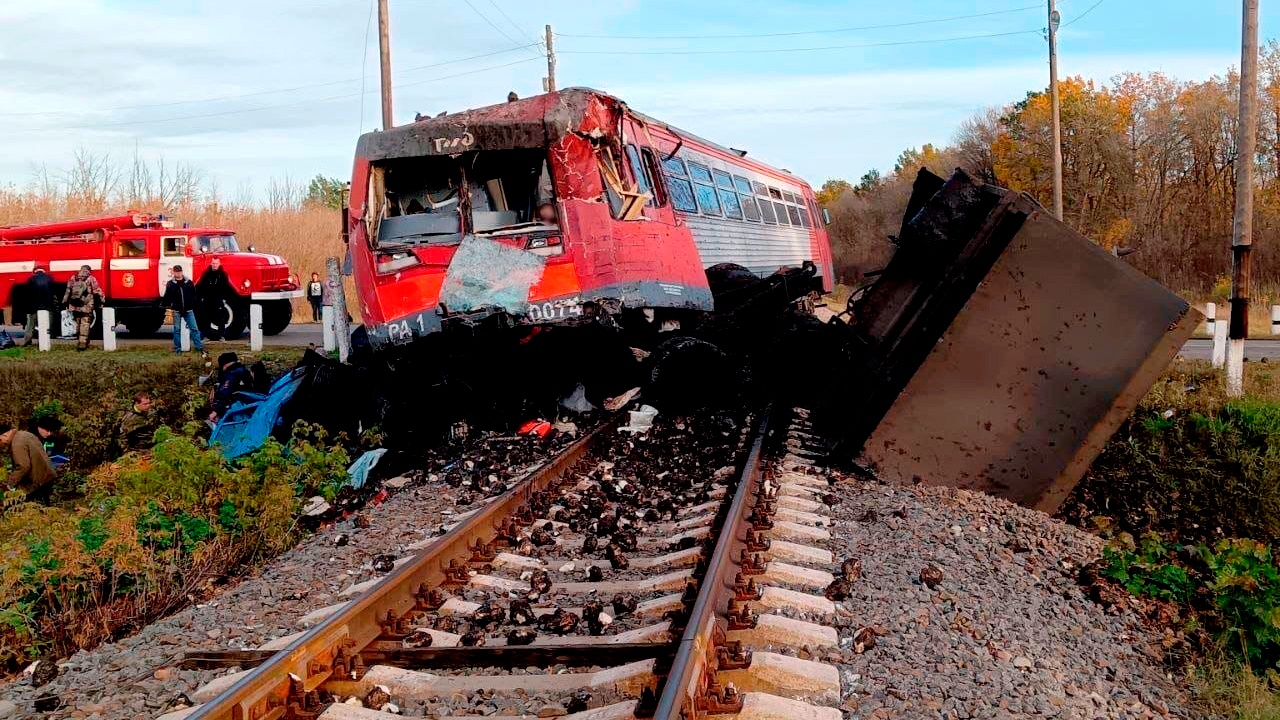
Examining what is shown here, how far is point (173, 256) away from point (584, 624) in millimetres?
21340

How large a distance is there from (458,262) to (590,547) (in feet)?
15.8

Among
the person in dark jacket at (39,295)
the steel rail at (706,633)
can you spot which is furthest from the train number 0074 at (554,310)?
the person in dark jacket at (39,295)

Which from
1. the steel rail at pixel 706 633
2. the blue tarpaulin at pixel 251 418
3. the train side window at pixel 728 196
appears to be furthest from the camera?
the train side window at pixel 728 196

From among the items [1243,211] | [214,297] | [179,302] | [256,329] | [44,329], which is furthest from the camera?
[214,297]

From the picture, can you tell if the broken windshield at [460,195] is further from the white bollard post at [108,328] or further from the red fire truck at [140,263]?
the red fire truck at [140,263]

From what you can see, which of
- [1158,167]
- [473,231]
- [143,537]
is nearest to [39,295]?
[473,231]

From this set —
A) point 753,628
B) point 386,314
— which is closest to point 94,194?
point 386,314

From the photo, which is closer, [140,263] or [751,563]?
[751,563]

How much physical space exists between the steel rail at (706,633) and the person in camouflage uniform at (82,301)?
16.9m

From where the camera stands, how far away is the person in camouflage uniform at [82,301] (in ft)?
63.4

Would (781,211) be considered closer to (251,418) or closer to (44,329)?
(251,418)

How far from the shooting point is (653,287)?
35.4ft

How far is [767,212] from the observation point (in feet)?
63.6

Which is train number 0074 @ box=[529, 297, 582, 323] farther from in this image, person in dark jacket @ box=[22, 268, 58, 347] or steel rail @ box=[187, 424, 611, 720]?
person in dark jacket @ box=[22, 268, 58, 347]
